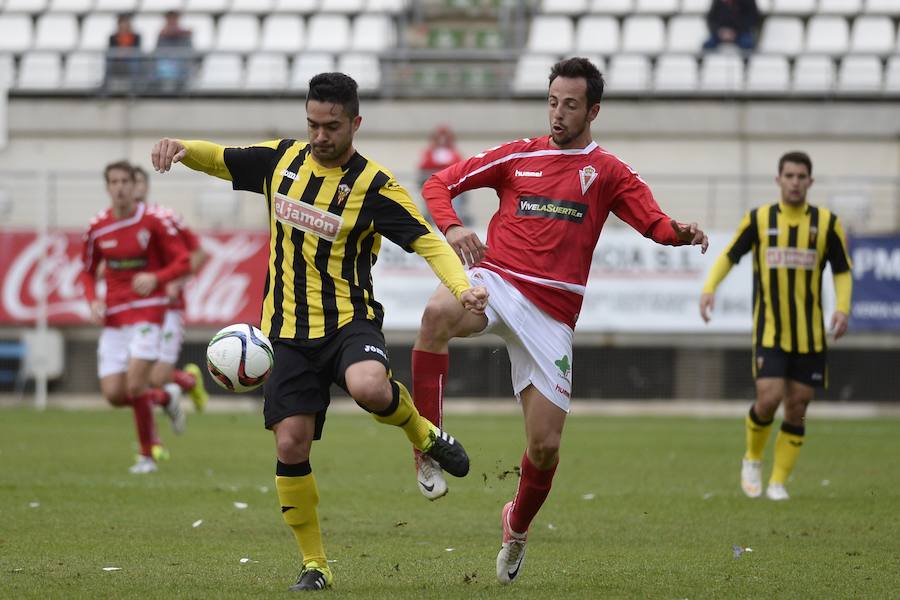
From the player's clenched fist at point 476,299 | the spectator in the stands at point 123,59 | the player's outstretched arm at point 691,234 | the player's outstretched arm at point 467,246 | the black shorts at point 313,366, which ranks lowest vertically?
the black shorts at point 313,366

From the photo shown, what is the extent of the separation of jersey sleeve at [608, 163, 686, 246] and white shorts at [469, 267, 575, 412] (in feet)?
2.10

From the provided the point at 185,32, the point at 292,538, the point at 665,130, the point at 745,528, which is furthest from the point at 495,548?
the point at 185,32

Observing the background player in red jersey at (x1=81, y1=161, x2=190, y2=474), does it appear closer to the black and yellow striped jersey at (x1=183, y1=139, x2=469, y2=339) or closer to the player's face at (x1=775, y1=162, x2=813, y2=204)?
the player's face at (x1=775, y1=162, x2=813, y2=204)

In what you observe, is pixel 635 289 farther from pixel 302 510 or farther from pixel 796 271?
pixel 302 510

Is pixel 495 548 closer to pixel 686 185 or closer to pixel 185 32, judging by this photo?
pixel 686 185

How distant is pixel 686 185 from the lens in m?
19.0

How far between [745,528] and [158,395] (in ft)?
20.6

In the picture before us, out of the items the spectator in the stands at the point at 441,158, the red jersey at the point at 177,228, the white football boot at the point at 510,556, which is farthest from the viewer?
the spectator in the stands at the point at 441,158

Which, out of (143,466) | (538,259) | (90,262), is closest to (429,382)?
(538,259)

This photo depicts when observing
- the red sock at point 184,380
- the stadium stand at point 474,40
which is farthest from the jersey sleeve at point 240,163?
the stadium stand at point 474,40

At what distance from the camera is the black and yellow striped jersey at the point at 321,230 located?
20.5 ft

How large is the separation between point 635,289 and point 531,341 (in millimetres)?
11758

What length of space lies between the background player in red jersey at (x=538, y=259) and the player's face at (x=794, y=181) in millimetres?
3676

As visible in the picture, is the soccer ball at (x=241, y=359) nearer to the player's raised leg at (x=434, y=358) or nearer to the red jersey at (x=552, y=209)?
the player's raised leg at (x=434, y=358)
